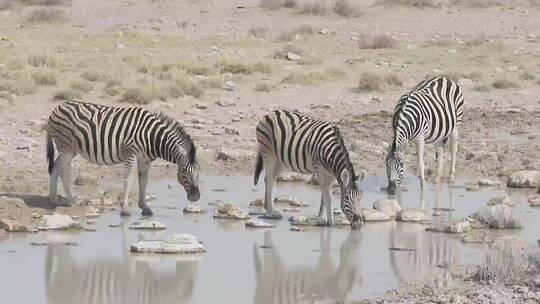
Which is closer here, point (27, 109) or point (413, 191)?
point (413, 191)

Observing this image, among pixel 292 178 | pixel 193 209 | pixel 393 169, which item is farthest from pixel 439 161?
pixel 193 209

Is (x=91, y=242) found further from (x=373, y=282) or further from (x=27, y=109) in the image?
(x=27, y=109)

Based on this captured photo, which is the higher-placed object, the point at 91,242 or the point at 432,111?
the point at 432,111

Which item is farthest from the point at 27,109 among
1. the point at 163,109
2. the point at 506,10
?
the point at 506,10

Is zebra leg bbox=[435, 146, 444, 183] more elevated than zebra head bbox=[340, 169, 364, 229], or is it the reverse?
zebra leg bbox=[435, 146, 444, 183]

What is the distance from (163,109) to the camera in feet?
68.9

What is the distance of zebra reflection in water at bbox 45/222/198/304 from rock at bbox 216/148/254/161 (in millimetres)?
6233

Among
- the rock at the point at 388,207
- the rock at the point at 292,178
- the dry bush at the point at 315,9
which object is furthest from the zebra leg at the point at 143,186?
the dry bush at the point at 315,9

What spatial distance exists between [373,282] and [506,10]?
31.6 m

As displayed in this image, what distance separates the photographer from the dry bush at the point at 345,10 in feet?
131

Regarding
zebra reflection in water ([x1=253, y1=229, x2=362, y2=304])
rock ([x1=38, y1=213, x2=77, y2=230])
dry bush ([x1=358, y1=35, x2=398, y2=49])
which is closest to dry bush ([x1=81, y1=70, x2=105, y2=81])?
dry bush ([x1=358, y1=35, x2=398, y2=49])

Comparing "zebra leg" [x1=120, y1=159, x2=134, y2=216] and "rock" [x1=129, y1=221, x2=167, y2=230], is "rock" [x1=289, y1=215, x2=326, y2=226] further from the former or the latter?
"zebra leg" [x1=120, y1=159, x2=134, y2=216]

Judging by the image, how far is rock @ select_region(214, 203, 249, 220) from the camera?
13406 millimetres

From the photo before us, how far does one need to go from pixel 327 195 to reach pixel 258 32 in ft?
72.0
